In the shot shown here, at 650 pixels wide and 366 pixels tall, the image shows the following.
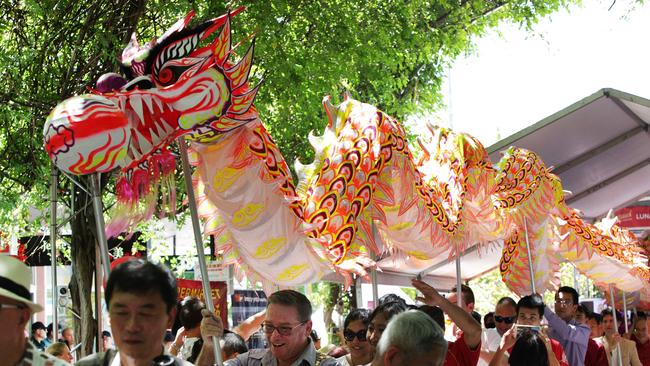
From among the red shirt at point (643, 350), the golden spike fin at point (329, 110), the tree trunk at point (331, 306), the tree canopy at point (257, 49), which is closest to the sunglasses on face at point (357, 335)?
the golden spike fin at point (329, 110)

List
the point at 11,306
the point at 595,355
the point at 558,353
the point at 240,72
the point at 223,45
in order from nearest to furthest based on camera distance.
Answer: the point at 11,306 → the point at 223,45 → the point at 240,72 → the point at 558,353 → the point at 595,355

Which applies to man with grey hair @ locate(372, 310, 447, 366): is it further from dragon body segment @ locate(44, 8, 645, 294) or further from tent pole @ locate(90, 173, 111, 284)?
dragon body segment @ locate(44, 8, 645, 294)

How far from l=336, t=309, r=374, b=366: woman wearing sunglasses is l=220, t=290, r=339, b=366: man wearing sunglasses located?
0.36 m

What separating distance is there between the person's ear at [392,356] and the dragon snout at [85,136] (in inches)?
65.9

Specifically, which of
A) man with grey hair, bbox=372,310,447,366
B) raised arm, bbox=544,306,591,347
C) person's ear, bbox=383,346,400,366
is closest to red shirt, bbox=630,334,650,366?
raised arm, bbox=544,306,591,347

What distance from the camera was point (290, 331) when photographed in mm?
4285

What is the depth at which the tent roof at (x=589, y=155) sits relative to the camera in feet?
33.7

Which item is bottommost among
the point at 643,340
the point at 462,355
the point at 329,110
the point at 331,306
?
the point at 643,340

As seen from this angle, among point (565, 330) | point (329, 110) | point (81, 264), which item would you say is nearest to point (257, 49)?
point (81, 264)

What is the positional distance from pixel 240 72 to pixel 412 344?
2.30 metres

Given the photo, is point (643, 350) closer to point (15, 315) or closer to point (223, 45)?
point (223, 45)

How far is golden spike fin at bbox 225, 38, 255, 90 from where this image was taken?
484 cm

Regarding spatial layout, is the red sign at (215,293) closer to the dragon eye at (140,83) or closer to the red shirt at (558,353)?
the red shirt at (558,353)

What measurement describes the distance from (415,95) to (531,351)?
9.10 m
